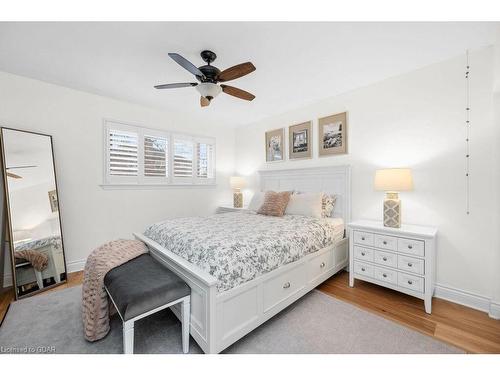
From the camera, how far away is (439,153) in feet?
7.56

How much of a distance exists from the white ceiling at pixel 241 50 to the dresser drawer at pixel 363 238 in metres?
1.90

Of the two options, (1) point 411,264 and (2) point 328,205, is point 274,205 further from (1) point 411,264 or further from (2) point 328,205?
(1) point 411,264

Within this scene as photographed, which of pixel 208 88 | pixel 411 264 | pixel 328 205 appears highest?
pixel 208 88

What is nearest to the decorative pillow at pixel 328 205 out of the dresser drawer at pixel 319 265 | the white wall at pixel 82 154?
the dresser drawer at pixel 319 265

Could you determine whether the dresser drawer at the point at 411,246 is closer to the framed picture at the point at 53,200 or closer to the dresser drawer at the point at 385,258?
the dresser drawer at the point at 385,258

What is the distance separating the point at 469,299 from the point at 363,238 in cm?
108

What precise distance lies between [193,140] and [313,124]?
230 cm

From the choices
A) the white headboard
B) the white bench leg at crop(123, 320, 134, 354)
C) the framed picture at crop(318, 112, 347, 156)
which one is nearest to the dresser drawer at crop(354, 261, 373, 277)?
the white headboard

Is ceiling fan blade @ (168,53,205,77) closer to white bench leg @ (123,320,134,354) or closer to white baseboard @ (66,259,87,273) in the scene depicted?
white bench leg @ (123,320,134,354)

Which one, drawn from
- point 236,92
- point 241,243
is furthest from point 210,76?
point 241,243

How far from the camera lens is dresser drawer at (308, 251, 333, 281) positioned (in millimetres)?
2281

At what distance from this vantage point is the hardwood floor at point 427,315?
164 centimetres
